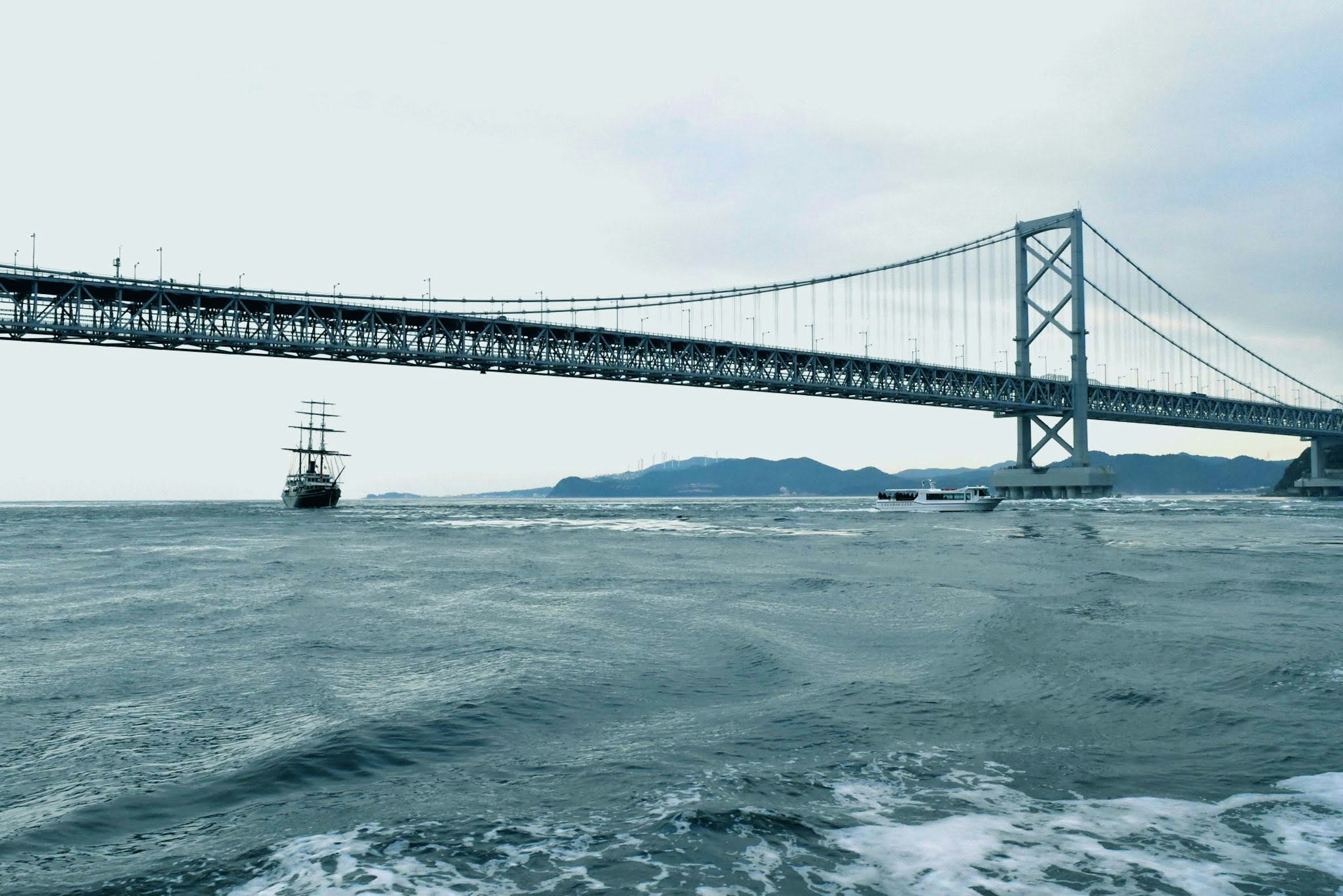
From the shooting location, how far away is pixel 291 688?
888 centimetres

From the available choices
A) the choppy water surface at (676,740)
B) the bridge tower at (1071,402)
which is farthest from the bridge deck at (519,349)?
the choppy water surface at (676,740)

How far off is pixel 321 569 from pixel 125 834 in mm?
18237

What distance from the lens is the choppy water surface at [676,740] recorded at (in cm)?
477

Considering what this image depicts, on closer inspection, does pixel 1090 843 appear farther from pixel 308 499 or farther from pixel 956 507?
pixel 308 499

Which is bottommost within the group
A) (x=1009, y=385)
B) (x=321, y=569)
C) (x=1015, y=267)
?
(x=321, y=569)

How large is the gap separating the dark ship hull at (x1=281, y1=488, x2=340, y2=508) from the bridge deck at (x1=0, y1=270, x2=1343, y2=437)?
23602 millimetres

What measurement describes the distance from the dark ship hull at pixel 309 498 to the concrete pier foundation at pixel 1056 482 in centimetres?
7118

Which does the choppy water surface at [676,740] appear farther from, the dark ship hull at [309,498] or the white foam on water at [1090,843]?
the dark ship hull at [309,498]

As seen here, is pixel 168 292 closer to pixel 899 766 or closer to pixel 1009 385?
pixel 899 766

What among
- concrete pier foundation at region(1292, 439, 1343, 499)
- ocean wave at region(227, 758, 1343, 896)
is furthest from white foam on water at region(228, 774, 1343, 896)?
concrete pier foundation at region(1292, 439, 1343, 499)

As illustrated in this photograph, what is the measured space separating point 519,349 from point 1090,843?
70.7 metres

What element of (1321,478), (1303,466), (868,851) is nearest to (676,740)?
(868,851)

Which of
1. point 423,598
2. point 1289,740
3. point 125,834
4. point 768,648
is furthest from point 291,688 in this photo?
point 1289,740

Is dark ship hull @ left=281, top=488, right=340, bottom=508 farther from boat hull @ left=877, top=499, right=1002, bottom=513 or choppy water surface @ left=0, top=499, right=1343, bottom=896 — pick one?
choppy water surface @ left=0, top=499, right=1343, bottom=896
